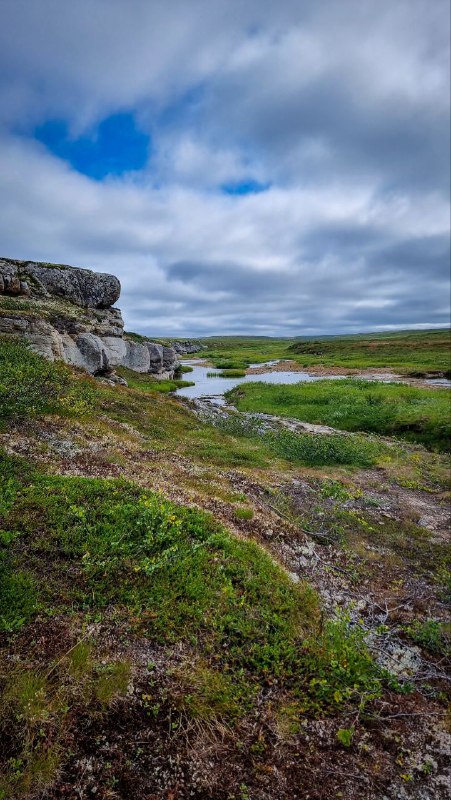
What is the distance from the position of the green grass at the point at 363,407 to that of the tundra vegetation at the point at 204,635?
16.9 metres

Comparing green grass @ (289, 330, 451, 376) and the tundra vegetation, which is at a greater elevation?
green grass @ (289, 330, 451, 376)

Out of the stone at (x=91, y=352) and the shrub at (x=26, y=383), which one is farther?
the stone at (x=91, y=352)

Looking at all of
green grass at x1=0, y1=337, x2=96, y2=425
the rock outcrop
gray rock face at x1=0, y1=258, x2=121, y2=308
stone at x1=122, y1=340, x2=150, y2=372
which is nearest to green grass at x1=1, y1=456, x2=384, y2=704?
green grass at x1=0, y1=337, x2=96, y2=425

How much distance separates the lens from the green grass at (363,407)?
1165 inches

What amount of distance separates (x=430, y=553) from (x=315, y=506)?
419cm

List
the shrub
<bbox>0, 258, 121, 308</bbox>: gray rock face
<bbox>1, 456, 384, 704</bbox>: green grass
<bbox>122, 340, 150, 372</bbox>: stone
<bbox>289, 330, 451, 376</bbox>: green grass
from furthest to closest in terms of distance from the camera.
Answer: <bbox>289, 330, 451, 376</bbox>: green grass, <bbox>122, 340, 150, 372</bbox>: stone, <bbox>0, 258, 121, 308</bbox>: gray rock face, the shrub, <bbox>1, 456, 384, 704</bbox>: green grass

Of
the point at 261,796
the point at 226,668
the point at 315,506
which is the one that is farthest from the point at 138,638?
the point at 315,506

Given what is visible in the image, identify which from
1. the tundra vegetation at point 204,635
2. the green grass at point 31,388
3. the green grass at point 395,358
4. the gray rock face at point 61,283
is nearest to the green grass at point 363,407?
the tundra vegetation at point 204,635

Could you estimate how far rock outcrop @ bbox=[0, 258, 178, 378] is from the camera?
2564cm

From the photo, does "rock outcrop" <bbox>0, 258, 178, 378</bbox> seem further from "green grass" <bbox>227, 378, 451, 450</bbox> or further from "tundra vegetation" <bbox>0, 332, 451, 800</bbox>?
"green grass" <bbox>227, 378, 451, 450</bbox>

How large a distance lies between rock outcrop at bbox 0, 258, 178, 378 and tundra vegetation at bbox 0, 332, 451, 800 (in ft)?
43.4

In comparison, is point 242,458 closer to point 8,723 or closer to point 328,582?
point 328,582

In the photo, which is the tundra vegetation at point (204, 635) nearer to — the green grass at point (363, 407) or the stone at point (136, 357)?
the green grass at point (363, 407)

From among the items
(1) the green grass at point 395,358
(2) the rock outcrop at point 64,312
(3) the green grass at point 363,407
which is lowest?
(3) the green grass at point 363,407
